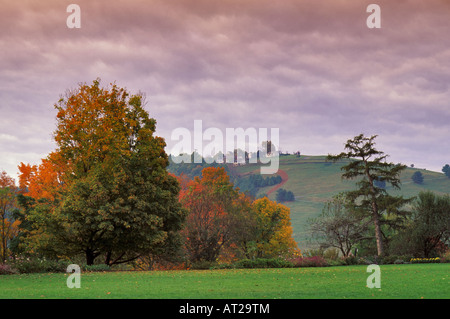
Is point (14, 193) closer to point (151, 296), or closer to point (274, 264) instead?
point (274, 264)

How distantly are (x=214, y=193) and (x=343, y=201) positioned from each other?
56.8ft

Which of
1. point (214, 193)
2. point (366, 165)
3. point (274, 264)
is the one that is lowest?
point (274, 264)

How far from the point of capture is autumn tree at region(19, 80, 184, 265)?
32.0 metres

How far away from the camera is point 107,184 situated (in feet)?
108

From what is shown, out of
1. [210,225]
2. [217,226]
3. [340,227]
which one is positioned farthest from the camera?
[340,227]

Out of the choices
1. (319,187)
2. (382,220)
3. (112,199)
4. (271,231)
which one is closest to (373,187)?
(382,220)

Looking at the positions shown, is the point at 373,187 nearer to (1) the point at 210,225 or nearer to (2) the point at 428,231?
(2) the point at 428,231

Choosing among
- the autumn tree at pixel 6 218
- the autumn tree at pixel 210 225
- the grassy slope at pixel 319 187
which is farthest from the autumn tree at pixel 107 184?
the grassy slope at pixel 319 187

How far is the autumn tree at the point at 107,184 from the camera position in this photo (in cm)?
3203

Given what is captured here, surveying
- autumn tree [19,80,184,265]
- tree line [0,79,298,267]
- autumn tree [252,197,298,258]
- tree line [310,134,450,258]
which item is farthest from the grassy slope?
autumn tree [19,80,184,265]

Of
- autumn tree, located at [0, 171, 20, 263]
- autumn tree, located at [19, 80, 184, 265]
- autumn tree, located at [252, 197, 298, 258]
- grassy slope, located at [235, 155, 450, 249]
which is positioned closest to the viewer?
autumn tree, located at [19, 80, 184, 265]

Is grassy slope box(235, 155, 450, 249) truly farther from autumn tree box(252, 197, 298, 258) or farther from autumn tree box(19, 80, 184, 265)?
autumn tree box(19, 80, 184, 265)
